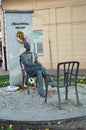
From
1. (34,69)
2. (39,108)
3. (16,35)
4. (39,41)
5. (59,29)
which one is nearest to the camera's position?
(39,108)

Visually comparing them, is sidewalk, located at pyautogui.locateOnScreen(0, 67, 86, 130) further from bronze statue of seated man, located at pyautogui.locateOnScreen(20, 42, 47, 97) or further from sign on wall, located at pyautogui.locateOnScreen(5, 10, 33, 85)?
sign on wall, located at pyautogui.locateOnScreen(5, 10, 33, 85)

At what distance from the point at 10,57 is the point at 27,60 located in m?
1.42

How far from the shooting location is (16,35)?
42.6 ft

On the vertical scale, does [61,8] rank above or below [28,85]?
above

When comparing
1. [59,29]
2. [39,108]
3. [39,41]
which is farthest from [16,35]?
[39,41]

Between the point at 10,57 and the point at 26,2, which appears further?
the point at 26,2

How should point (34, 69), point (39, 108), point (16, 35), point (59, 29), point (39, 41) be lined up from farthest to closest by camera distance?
point (39, 41)
point (59, 29)
point (16, 35)
point (34, 69)
point (39, 108)

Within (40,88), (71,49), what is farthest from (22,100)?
(71,49)

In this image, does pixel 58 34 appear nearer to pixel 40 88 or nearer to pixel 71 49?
pixel 71 49

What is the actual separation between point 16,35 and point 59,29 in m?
12.4

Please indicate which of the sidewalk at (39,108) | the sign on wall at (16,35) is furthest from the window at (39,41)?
the sidewalk at (39,108)

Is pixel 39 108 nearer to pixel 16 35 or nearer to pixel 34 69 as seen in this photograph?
pixel 34 69

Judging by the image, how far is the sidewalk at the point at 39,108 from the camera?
8547 millimetres

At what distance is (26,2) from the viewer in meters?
26.3
